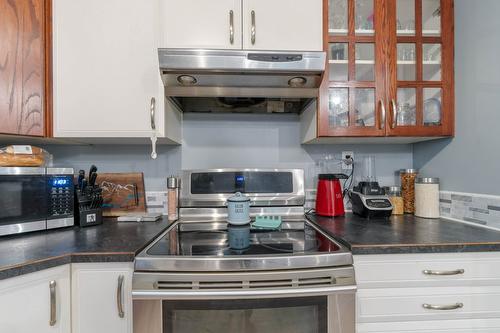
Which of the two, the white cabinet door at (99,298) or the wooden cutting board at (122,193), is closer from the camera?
the white cabinet door at (99,298)

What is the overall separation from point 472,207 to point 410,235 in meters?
0.49

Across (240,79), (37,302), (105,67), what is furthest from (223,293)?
(105,67)

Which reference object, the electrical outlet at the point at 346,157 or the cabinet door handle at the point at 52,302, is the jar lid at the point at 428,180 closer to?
the electrical outlet at the point at 346,157

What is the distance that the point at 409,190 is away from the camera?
1.60 m

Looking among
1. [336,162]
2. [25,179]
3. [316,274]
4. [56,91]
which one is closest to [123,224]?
[25,179]

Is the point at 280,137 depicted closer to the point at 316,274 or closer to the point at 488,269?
the point at 316,274

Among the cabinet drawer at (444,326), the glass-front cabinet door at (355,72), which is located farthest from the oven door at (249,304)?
the glass-front cabinet door at (355,72)

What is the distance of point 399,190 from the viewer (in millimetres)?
1620

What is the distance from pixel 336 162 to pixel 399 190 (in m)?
0.42

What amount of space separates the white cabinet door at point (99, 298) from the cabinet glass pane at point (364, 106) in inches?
51.1

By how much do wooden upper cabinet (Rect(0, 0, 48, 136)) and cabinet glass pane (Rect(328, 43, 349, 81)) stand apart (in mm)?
1443

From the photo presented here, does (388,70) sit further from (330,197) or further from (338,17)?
(330,197)

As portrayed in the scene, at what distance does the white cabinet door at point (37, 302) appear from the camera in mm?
793

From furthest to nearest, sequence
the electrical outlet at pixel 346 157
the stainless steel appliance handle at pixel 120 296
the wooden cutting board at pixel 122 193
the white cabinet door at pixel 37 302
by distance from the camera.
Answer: the electrical outlet at pixel 346 157, the wooden cutting board at pixel 122 193, the stainless steel appliance handle at pixel 120 296, the white cabinet door at pixel 37 302
